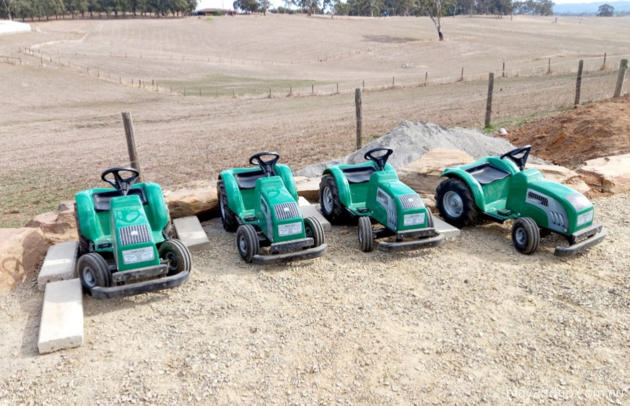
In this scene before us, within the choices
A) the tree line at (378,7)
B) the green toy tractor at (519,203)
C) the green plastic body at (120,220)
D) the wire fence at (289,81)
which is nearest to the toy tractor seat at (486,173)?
the green toy tractor at (519,203)

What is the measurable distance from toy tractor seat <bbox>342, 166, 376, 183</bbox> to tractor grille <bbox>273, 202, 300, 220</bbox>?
1.67 m

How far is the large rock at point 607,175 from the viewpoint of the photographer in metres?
8.54

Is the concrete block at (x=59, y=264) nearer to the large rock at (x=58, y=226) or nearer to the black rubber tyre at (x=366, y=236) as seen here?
the large rock at (x=58, y=226)

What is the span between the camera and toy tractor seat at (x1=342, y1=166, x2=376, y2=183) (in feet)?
24.5

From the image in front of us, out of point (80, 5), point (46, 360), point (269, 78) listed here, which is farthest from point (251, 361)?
point (80, 5)

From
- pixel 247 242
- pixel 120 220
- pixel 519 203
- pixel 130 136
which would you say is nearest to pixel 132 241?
pixel 120 220

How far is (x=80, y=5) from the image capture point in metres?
101

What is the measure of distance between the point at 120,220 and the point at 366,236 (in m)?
2.88

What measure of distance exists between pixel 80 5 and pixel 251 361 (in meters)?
115

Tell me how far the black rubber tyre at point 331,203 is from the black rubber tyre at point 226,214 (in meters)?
1.38

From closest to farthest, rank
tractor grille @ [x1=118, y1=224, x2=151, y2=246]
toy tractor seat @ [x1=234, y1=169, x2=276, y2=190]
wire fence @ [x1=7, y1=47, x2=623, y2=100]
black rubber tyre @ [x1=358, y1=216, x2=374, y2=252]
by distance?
tractor grille @ [x1=118, y1=224, x2=151, y2=246]
black rubber tyre @ [x1=358, y1=216, x2=374, y2=252]
toy tractor seat @ [x1=234, y1=169, x2=276, y2=190]
wire fence @ [x1=7, y1=47, x2=623, y2=100]

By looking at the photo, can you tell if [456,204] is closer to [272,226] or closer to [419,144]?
[272,226]

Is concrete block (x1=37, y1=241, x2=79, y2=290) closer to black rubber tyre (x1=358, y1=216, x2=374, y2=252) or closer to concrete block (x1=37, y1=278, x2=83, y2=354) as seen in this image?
concrete block (x1=37, y1=278, x2=83, y2=354)

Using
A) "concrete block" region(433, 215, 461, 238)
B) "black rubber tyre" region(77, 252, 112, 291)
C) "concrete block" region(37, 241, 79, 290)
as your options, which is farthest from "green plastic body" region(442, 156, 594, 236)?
"concrete block" region(37, 241, 79, 290)
